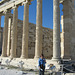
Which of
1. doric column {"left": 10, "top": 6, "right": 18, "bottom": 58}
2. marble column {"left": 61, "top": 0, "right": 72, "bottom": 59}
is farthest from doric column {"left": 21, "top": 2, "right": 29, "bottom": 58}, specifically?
marble column {"left": 61, "top": 0, "right": 72, "bottom": 59}

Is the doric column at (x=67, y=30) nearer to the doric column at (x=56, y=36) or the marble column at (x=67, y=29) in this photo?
the marble column at (x=67, y=29)

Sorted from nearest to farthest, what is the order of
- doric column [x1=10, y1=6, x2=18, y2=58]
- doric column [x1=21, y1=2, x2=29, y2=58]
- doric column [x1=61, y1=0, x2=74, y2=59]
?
doric column [x1=61, y1=0, x2=74, y2=59]
doric column [x1=21, y1=2, x2=29, y2=58]
doric column [x1=10, y1=6, x2=18, y2=58]

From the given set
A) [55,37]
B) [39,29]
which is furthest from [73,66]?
[39,29]

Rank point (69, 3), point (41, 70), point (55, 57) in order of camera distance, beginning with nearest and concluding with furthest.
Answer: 1. point (41, 70)
2. point (55, 57)
3. point (69, 3)

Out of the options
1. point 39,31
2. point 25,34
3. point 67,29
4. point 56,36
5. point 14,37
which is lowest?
point 56,36

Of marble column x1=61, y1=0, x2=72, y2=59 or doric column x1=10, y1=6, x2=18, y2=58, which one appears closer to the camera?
marble column x1=61, y1=0, x2=72, y2=59

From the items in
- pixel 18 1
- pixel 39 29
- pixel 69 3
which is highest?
pixel 18 1

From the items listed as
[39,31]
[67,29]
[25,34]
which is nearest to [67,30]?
[67,29]

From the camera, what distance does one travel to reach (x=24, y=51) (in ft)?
71.2

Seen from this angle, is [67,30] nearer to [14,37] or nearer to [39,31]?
[39,31]

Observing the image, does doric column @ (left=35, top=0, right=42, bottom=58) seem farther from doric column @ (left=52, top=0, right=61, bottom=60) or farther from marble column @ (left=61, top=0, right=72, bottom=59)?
marble column @ (left=61, top=0, right=72, bottom=59)

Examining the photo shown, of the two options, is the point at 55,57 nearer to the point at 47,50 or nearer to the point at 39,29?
the point at 39,29

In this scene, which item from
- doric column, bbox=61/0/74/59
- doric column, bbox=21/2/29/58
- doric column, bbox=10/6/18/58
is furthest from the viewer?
doric column, bbox=10/6/18/58

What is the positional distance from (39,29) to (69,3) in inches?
260
